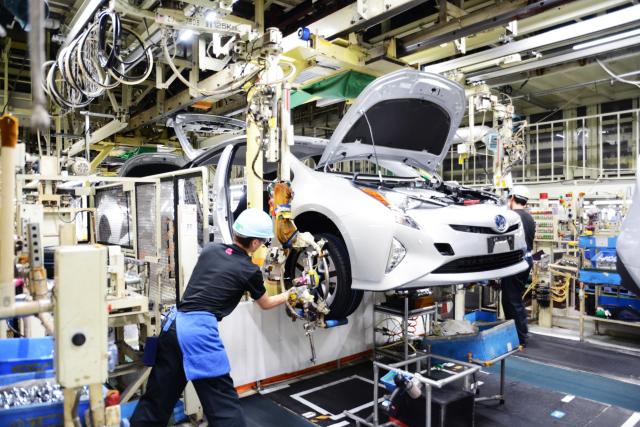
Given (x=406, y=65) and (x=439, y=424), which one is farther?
(x=406, y=65)

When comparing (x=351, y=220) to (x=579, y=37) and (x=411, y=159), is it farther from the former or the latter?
(x=579, y=37)

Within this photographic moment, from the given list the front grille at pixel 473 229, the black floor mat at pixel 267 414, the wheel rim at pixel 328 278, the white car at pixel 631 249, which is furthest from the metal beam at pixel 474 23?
the black floor mat at pixel 267 414

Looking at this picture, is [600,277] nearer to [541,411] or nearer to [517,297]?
[517,297]

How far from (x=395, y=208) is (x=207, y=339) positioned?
1.55 meters

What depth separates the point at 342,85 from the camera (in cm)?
515

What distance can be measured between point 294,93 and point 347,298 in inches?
118

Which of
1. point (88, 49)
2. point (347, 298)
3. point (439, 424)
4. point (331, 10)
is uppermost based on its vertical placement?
point (331, 10)

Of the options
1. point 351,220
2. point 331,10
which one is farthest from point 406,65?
point 351,220

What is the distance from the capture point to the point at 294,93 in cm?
556

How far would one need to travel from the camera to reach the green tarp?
16.7ft

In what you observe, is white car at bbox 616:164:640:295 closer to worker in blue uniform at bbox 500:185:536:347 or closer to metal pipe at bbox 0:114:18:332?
worker in blue uniform at bbox 500:185:536:347

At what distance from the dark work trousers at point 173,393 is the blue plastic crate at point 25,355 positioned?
0.63 meters

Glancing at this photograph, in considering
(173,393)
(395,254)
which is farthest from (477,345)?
(173,393)

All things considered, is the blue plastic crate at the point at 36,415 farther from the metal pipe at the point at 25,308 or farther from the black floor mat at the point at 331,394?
the black floor mat at the point at 331,394
